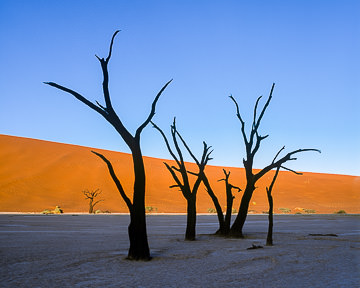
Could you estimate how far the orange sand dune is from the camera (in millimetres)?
53031

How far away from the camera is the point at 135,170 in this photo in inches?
318

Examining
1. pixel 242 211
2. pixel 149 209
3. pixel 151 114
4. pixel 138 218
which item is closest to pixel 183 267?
pixel 138 218

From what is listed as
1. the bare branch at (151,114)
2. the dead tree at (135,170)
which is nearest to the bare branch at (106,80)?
the dead tree at (135,170)

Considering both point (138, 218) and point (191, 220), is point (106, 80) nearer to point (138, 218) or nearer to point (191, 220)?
point (138, 218)

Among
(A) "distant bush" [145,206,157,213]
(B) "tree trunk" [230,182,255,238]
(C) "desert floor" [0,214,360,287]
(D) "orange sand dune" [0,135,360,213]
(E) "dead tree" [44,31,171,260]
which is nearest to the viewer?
(C) "desert floor" [0,214,360,287]

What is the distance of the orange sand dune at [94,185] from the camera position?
174ft

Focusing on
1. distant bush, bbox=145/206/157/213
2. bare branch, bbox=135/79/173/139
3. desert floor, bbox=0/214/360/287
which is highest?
bare branch, bbox=135/79/173/139

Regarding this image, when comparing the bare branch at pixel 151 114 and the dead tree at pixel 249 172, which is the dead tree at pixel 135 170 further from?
the dead tree at pixel 249 172

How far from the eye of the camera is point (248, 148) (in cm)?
1373

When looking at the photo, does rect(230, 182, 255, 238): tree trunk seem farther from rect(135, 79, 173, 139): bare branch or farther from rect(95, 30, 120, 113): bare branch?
rect(95, 30, 120, 113): bare branch

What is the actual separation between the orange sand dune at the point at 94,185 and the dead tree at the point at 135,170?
42091 mm

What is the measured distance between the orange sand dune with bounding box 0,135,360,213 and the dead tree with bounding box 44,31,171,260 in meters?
42.1

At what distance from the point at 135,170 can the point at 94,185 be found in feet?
178

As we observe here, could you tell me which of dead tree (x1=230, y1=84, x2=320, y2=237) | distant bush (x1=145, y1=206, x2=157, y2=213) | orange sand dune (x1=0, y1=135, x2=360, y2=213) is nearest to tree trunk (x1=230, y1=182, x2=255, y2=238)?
dead tree (x1=230, y1=84, x2=320, y2=237)
